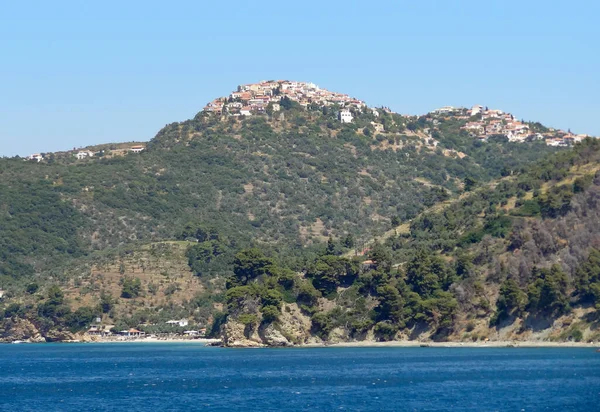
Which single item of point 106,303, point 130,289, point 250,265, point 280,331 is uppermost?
point 250,265

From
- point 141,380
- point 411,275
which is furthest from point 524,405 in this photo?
point 411,275

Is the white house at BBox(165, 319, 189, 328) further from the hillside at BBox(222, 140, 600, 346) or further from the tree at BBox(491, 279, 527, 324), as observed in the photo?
the tree at BBox(491, 279, 527, 324)

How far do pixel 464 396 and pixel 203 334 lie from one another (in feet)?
322

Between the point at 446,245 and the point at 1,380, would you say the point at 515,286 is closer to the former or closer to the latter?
the point at 446,245

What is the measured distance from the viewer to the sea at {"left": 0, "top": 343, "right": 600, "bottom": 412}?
240ft

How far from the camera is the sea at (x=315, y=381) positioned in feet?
240

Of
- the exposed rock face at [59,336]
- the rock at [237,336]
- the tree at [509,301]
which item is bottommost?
the exposed rock face at [59,336]

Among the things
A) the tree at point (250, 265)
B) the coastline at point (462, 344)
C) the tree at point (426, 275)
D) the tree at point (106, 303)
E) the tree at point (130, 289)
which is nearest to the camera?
the coastline at point (462, 344)

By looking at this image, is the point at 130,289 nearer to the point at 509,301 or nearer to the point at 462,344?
the point at 462,344

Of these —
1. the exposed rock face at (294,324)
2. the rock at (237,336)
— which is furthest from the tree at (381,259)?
the rock at (237,336)

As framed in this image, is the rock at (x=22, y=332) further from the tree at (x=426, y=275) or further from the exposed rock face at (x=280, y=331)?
the tree at (x=426, y=275)

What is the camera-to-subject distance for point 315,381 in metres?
88.2

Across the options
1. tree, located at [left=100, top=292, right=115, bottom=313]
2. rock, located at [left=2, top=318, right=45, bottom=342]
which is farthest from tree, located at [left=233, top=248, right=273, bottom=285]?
rock, located at [left=2, top=318, right=45, bottom=342]

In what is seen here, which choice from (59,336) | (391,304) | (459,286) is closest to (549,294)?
(459,286)
